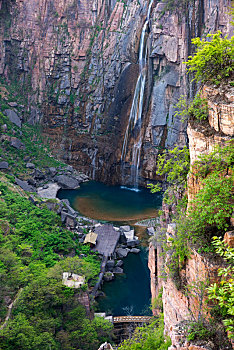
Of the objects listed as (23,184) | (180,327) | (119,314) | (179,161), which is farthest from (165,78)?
(180,327)

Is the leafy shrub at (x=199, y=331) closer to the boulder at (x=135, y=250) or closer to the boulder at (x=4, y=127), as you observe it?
the boulder at (x=135, y=250)

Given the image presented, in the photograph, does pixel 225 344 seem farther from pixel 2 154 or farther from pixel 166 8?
pixel 166 8

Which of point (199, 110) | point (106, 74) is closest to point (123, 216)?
point (106, 74)

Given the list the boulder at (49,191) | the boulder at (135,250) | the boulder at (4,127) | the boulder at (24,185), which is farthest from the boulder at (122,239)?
the boulder at (4,127)

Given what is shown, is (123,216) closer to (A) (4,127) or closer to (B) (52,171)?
(B) (52,171)

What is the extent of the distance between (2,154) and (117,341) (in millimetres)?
26663

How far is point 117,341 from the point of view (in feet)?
60.2

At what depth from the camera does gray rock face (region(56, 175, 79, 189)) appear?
40.5 meters

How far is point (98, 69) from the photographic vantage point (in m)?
45.6

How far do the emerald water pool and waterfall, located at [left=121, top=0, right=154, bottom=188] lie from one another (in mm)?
3488

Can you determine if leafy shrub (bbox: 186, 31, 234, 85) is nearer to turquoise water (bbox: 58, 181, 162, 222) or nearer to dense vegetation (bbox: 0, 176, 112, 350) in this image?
dense vegetation (bbox: 0, 176, 112, 350)

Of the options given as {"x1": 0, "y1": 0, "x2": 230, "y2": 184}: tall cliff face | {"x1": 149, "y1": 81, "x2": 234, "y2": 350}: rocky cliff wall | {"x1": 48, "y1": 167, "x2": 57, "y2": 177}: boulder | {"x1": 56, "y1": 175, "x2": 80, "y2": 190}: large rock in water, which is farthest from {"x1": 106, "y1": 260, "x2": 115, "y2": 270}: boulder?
{"x1": 48, "y1": 167, "x2": 57, "y2": 177}: boulder

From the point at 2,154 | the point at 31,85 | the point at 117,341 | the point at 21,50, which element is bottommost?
the point at 117,341

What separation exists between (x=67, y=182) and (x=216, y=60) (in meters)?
33.6
